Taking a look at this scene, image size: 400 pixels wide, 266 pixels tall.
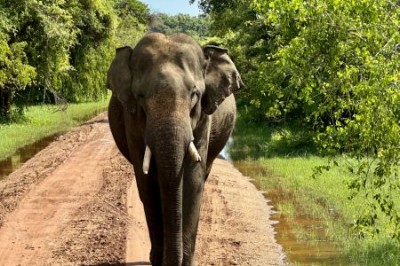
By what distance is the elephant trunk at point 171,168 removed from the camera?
7254 millimetres

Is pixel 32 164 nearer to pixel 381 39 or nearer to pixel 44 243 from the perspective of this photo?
pixel 44 243

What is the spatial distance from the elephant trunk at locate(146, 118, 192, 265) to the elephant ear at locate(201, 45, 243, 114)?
3.69ft

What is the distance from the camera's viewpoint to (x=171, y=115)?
7395 millimetres

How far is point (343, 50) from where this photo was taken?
9102 millimetres

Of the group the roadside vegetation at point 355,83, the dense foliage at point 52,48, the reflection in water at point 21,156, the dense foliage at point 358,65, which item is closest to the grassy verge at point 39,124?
the reflection in water at point 21,156

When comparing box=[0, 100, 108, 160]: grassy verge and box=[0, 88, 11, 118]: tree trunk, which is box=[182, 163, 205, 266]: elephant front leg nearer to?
box=[0, 100, 108, 160]: grassy verge

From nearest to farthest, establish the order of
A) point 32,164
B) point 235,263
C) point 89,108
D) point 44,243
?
point 235,263, point 44,243, point 32,164, point 89,108

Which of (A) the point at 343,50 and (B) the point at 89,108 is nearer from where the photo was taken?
(A) the point at 343,50

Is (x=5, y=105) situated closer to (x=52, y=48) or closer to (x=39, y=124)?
(x=39, y=124)

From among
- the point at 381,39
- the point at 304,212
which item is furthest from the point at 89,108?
the point at 381,39

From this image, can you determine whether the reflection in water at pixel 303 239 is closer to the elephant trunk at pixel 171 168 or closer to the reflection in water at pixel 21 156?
the elephant trunk at pixel 171 168

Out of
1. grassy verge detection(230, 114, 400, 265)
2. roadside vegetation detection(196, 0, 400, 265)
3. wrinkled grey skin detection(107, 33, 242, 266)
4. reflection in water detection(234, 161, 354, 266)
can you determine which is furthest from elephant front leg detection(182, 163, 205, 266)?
reflection in water detection(234, 161, 354, 266)

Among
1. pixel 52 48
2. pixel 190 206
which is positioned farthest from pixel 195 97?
pixel 52 48

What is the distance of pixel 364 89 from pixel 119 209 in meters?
6.58
